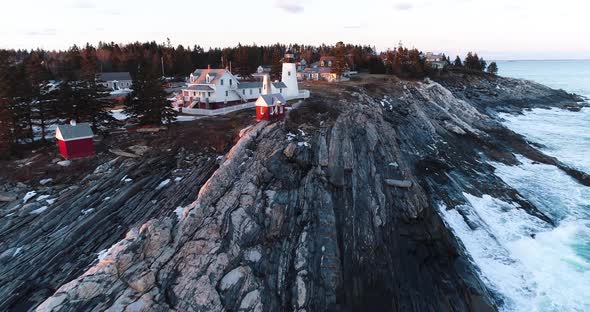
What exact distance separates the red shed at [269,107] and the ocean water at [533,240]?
18.5 meters

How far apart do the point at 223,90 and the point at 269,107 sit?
13023 millimetres

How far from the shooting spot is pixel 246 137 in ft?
93.0

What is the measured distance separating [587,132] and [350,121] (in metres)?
46.0

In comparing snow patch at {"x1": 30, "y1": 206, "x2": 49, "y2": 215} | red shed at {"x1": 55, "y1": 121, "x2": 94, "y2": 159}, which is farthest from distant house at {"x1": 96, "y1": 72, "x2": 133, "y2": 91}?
snow patch at {"x1": 30, "y1": 206, "x2": 49, "y2": 215}

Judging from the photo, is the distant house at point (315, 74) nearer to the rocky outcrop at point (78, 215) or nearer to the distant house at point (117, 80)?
the distant house at point (117, 80)

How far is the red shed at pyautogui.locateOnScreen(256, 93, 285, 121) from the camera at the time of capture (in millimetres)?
34781

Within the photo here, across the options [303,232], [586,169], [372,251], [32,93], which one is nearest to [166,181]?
[303,232]

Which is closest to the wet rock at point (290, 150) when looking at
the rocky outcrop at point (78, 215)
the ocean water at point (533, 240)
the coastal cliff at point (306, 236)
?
the coastal cliff at point (306, 236)

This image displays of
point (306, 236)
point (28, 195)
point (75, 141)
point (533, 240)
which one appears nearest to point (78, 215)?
point (28, 195)

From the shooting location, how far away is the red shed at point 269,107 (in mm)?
34781

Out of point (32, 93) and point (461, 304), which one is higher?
point (32, 93)

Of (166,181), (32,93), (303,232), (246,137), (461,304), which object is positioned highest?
(32,93)

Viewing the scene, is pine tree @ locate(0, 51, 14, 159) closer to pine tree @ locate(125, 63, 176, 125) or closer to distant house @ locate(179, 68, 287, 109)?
pine tree @ locate(125, 63, 176, 125)

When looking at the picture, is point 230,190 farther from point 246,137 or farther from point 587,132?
point 587,132
